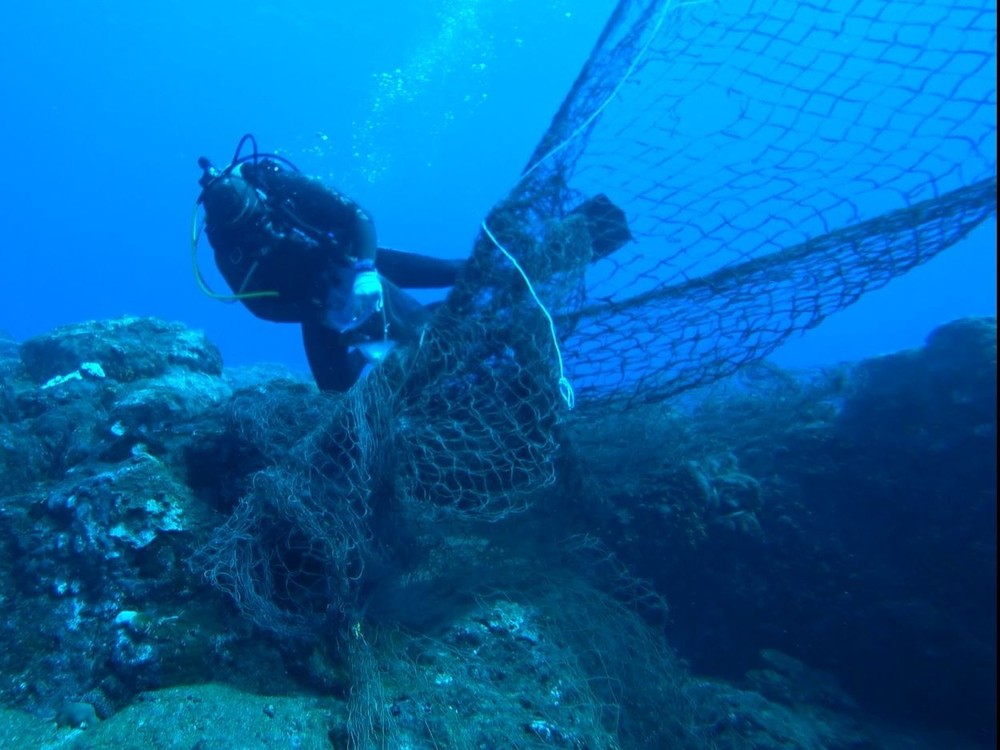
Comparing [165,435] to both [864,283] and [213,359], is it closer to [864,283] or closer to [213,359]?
[213,359]

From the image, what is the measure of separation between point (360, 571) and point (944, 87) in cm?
2716

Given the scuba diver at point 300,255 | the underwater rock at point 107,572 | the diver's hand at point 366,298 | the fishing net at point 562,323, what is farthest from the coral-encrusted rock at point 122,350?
the fishing net at point 562,323

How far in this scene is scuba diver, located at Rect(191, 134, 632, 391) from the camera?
4.40 m

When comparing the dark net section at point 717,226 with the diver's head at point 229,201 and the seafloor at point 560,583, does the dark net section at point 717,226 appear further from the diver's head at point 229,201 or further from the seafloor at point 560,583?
the diver's head at point 229,201

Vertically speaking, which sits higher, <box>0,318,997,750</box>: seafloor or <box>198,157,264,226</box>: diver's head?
<box>198,157,264,226</box>: diver's head

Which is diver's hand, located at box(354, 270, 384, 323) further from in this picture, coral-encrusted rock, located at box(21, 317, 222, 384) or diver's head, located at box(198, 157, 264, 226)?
coral-encrusted rock, located at box(21, 317, 222, 384)

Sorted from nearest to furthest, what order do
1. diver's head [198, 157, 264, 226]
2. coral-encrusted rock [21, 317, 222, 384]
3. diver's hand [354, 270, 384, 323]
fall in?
diver's hand [354, 270, 384, 323] < diver's head [198, 157, 264, 226] < coral-encrusted rock [21, 317, 222, 384]

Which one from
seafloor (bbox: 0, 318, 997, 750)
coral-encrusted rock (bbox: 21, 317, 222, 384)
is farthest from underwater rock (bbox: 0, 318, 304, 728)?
coral-encrusted rock (bbox: 21, 317, 222, 384)

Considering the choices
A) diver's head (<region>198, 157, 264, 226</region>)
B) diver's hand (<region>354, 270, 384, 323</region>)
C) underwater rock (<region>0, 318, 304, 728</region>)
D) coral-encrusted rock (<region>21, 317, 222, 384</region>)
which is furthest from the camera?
coral-encrusted rock (<region>21, 317, 222, 384</region>)

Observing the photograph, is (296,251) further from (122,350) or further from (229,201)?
(122,350)

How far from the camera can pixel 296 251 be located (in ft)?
15.3

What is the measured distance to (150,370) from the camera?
6.42 meters

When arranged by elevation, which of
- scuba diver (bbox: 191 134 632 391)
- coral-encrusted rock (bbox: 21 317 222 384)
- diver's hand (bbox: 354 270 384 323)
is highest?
coral-encrusted rock (bbox: 21 317 222 384)

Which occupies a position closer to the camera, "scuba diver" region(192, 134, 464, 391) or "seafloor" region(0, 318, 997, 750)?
"seafloor" region(0, 318, 997, 750)
